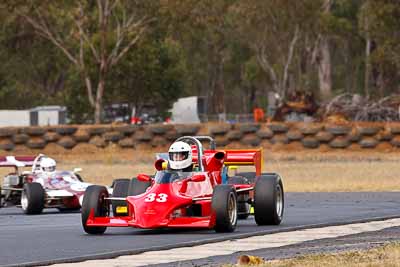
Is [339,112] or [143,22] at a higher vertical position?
[143,22]

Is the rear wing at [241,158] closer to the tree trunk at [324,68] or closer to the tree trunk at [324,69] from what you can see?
the tree trunk at [324,68]

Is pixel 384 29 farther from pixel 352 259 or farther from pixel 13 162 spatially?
pixel 352 259

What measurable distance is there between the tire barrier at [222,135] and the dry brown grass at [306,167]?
1.22 feet

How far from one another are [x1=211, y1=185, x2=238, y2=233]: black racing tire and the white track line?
2.00 feet

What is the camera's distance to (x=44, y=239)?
1667cm

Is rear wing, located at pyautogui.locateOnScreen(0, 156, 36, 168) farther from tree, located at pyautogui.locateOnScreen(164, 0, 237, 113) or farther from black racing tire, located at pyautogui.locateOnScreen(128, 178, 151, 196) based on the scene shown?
tree, located at pyautogui.locateOnScreen(164, 0, 237, 113)

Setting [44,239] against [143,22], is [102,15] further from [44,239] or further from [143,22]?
[44,239]

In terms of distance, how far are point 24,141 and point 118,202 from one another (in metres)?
22.4

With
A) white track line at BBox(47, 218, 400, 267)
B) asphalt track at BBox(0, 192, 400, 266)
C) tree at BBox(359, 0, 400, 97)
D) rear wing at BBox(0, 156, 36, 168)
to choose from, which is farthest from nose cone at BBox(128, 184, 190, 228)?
tree at BBox(359, 0, 400, 97)

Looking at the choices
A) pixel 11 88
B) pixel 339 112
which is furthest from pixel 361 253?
pixel 11 88

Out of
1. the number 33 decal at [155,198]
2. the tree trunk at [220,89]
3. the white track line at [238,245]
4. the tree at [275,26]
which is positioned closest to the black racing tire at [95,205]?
the number 33 decal at [155,198]

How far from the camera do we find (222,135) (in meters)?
39.5

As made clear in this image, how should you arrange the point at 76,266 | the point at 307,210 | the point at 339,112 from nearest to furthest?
the point at 76,266 < the point at 307,210 < the point at 339,112

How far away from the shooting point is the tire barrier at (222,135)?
3884 cm
